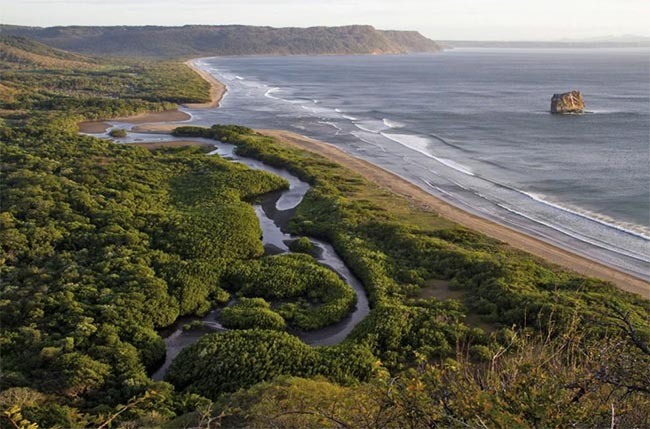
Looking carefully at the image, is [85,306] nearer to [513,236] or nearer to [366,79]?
[513,236]

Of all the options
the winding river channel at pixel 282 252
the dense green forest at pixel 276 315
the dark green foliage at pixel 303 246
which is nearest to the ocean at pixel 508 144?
the dense green forest at pixel 276 315

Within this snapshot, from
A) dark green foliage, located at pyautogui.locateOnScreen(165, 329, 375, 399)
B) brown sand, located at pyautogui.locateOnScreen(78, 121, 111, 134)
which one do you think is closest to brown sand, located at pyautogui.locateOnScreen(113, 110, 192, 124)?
brown sand, located at pyautogui.locateOnScreen(78, 121, 111, 134)

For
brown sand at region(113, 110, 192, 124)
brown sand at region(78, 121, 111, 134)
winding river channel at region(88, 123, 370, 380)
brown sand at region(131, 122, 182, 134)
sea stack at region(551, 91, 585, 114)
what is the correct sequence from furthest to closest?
sea stack at region(551, 91, 585, 114) < brown sand at region(113, 110, 192, 124) < brown sand at region(131, 122, 182, 134) < brown sand at region(78, 121, 111, 134) < winding river channel at region(88, 123, 370, 380)

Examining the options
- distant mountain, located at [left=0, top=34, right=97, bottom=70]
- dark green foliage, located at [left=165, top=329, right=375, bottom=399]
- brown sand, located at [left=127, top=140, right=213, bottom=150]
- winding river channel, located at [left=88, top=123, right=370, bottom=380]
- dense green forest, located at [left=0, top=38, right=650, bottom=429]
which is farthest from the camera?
distant mountain, located at [left=0, top=34, right=97, bottom=70]

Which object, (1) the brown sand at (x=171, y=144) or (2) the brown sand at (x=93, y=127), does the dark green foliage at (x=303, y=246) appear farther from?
(2) the brown sand at (x=93, y=127)

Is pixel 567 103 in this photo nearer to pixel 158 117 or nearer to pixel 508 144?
pixel 508 144

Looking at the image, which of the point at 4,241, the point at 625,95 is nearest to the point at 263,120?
the point at 4,241

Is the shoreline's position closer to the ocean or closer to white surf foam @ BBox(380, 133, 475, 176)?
the ocean
